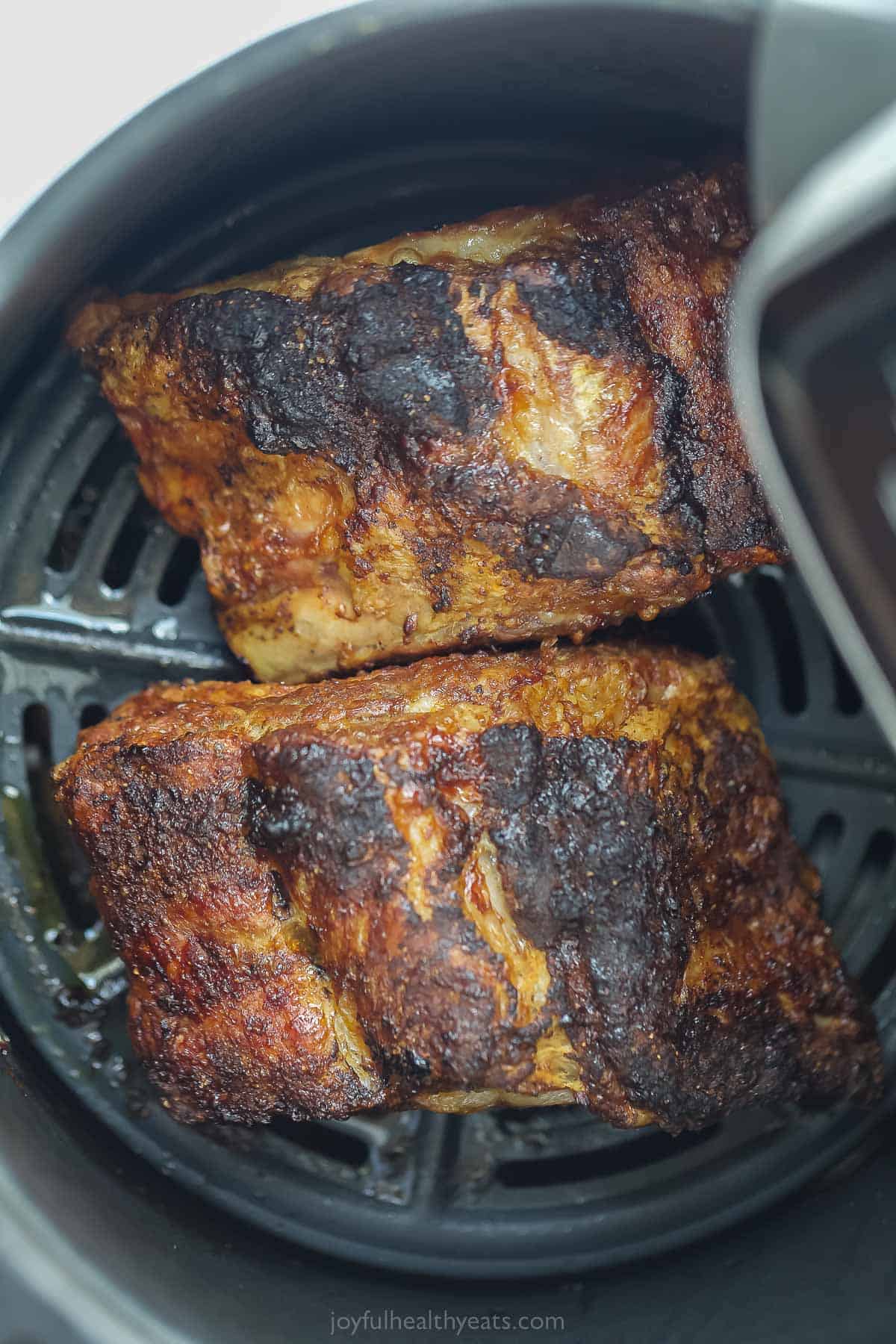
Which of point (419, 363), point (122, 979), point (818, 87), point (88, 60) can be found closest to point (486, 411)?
point (419, 363)

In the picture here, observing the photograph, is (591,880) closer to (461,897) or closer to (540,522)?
(461,897)

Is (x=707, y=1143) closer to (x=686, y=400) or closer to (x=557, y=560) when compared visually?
(x=557, y=560)

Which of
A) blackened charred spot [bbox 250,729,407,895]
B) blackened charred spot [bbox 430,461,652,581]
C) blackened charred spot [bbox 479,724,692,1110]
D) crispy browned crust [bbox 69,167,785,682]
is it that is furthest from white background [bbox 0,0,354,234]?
blackened charred spot [bbox 479,724,692,1110]

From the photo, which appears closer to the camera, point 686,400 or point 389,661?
point 686,400

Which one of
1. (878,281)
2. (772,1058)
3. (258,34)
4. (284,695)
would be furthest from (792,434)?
(258,34)

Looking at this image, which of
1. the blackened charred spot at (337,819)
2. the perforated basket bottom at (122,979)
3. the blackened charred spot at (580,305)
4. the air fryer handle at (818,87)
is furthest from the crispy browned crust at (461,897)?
the air fryer handle at (818,87)
